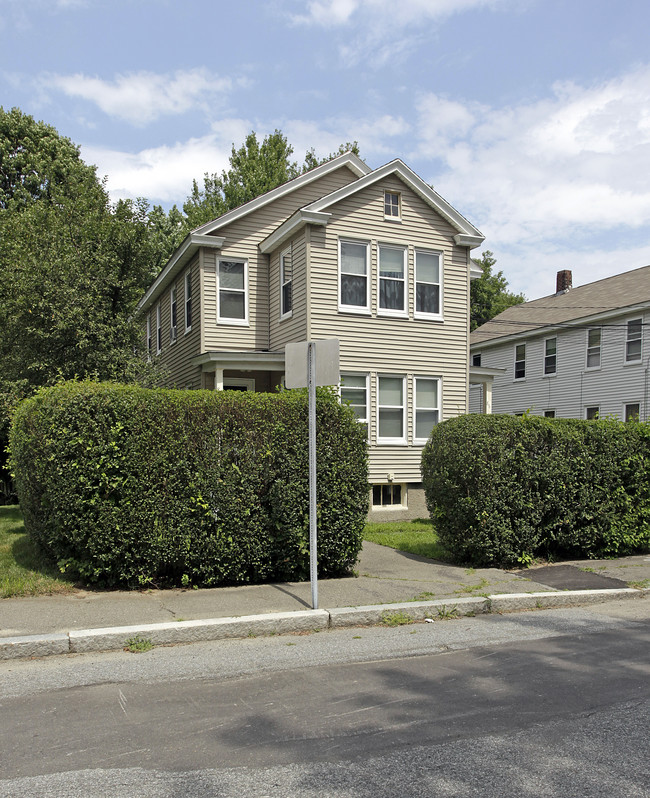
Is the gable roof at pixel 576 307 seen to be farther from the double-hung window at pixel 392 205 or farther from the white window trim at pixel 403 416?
the white window trim at pixel 403 416

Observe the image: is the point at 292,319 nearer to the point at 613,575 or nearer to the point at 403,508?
the point at 403,508

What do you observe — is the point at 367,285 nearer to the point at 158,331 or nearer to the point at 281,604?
the point at 158,331

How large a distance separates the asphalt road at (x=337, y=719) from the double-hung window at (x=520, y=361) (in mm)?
25521

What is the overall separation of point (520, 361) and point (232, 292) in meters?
17.9

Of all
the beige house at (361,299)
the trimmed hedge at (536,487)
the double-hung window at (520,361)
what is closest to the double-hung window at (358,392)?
the beige house at (361,299)

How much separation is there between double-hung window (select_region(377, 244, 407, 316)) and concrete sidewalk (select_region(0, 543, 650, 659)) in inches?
349

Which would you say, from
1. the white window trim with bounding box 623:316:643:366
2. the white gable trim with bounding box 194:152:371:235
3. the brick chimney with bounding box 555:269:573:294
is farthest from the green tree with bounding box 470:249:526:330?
the white gable trim with bounding box 194:152:371:235

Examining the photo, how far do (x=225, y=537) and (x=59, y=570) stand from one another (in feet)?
6.97

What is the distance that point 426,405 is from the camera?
57.4 ft

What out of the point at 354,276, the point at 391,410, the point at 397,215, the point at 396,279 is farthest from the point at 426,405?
the point at 397,215

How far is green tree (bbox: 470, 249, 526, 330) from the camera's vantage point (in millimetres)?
50219

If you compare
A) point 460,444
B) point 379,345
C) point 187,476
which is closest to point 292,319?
point 379,345

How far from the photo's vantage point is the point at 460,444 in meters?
9.65

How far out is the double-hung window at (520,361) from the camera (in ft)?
101
